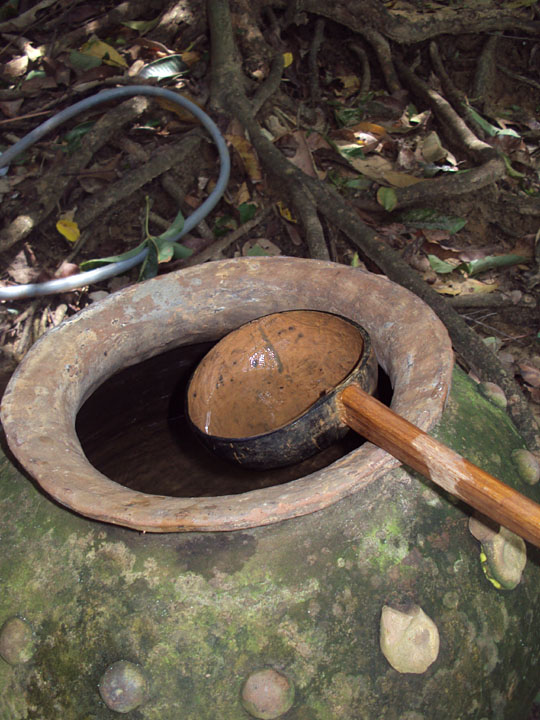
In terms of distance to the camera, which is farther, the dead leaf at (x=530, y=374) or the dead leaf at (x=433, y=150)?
the dead leaf at (x=433, y=150)

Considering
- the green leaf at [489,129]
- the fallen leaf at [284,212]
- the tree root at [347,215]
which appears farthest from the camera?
the green leaf at [489,129]

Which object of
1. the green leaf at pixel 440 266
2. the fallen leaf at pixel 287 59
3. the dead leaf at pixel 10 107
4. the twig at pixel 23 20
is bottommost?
the green leaf at pixel 440 266

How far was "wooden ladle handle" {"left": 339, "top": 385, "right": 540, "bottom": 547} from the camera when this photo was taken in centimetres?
90

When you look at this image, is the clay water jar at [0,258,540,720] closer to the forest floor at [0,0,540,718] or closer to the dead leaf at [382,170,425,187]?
the forest floor at [0,0,540,718]

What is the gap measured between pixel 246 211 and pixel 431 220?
2.49 ft

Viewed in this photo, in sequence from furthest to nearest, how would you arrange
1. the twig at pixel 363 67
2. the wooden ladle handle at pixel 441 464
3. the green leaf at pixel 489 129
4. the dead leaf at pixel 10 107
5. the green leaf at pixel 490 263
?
the twig at pixel 363 67
the green leaf at pixel 489 129
the dead leaf at pixel 10 107
the green leaf at pixel 490 263
the wooden ladle handle at pixel 441 464

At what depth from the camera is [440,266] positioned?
271 cm

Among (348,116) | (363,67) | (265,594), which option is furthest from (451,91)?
(265,594)

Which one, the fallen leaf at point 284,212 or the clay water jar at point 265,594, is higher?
the clay water jar at point 265,594

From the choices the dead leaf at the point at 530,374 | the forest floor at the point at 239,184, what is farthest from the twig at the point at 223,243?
the dead leaf at the point at 530,374

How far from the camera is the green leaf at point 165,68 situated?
306 centimetres

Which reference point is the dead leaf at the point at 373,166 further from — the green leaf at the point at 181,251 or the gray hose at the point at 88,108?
the green leaf at the point at 181,251

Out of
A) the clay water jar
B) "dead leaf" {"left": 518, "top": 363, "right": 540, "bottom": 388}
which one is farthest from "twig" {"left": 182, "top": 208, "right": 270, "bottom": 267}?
the clay water jar

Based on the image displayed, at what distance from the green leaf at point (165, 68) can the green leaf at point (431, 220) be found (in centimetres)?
120
